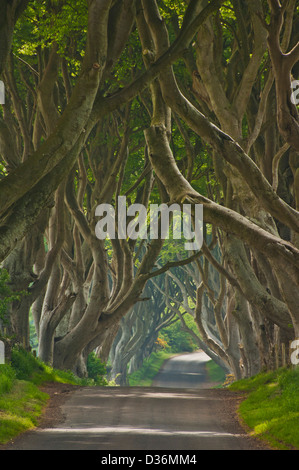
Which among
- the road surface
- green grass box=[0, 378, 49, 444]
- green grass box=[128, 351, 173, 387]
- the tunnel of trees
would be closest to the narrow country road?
green grass box=[0, 378, 49, 444]

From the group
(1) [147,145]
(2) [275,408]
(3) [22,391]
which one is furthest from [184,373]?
(2) [275,408]

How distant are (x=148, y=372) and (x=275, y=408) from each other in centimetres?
3653

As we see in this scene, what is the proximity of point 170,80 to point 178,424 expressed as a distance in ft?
22.2

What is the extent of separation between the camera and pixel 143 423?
1185cm

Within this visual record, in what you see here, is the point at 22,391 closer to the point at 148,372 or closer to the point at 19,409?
the point at 19,409

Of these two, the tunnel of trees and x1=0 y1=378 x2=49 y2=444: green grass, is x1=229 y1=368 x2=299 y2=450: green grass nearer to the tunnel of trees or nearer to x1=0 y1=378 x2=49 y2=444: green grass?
the tunnel of trees

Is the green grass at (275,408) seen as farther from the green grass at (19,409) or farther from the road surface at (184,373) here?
the road surface at (184,373)

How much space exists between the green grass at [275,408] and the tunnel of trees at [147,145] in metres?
0.95

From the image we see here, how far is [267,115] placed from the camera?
1700cm

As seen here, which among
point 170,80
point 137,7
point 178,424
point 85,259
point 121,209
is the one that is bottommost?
point 178,424

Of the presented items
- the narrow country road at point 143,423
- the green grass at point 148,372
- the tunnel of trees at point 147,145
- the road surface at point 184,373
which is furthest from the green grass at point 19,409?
the green grass at point 148,372
